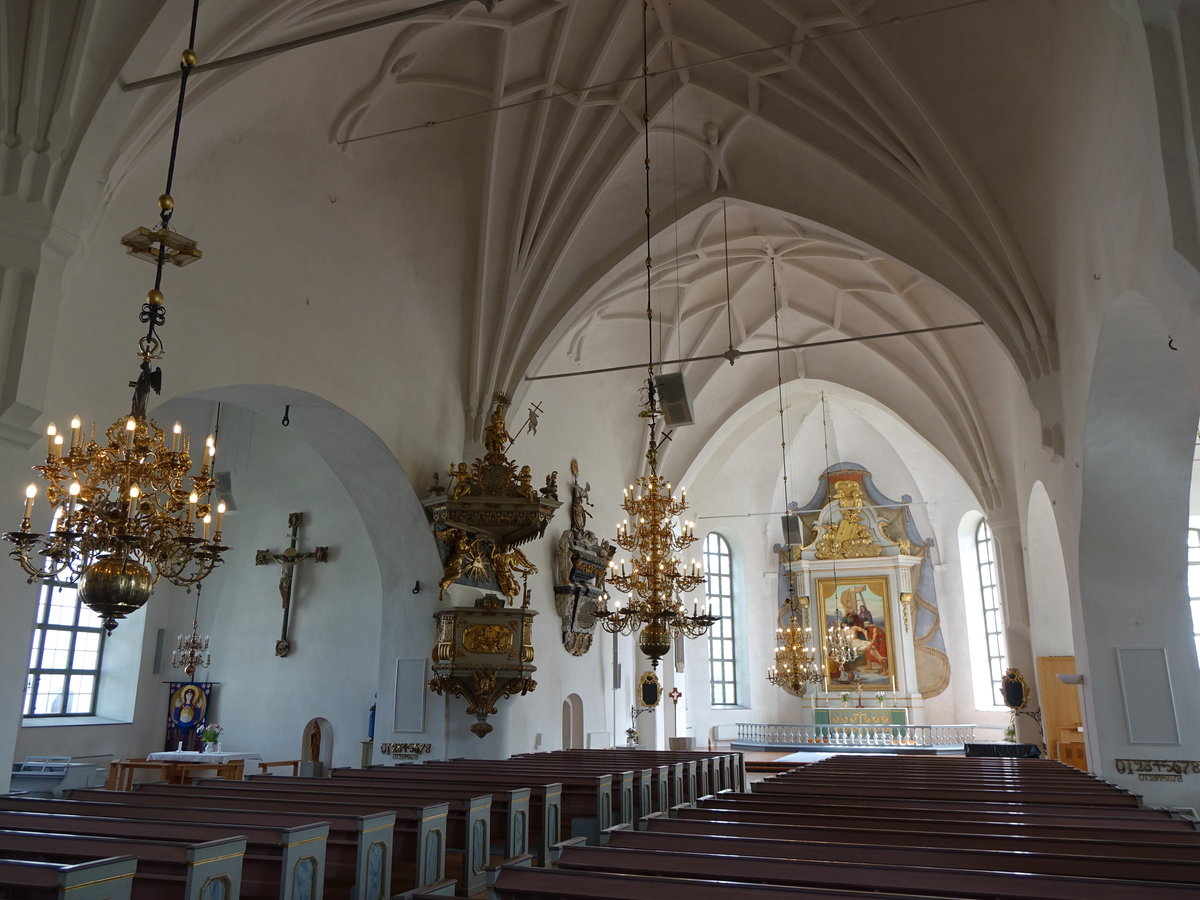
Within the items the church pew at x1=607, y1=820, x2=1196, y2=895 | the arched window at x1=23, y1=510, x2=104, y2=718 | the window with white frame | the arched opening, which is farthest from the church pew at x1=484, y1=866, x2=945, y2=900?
the arched window at x1=23, y1=510, x2=104, y2=718

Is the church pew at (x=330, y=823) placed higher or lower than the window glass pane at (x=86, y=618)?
lower

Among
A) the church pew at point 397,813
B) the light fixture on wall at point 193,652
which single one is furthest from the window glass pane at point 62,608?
the church pew at point 397,813

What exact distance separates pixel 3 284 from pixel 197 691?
10499 mm

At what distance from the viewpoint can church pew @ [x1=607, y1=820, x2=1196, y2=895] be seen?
413 cm

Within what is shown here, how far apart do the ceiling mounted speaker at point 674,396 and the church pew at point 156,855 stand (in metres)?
9.84

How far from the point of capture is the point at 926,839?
4977 millimetres

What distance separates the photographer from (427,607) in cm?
1254

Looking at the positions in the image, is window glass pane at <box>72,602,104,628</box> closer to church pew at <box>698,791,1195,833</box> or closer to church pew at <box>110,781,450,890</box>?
church pew at <box>110,781,450,890</box>

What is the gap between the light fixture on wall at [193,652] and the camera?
47.6ft

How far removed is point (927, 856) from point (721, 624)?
1987cm

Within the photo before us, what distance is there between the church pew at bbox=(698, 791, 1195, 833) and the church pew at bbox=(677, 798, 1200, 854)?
10cm

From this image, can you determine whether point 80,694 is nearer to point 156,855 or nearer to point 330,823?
point 330,823

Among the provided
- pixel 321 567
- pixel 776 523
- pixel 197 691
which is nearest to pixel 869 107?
pixel 321 567

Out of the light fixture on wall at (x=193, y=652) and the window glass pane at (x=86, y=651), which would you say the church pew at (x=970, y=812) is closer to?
the light fixture on wall at (x=193, y=652)
